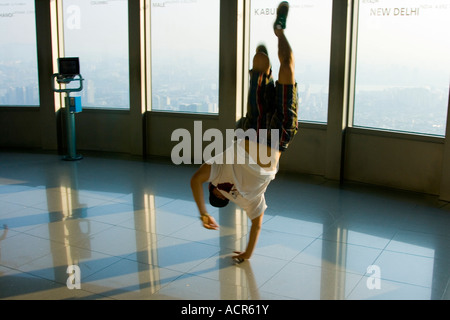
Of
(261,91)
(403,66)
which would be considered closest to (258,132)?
(261,91)

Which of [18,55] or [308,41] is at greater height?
[308,41]

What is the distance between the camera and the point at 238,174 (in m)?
3.42

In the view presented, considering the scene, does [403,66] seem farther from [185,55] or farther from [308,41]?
[185,55]

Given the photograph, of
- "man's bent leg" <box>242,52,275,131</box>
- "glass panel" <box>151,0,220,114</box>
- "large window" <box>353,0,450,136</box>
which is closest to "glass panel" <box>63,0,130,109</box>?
"glass panel" <box>151,0,220,114</box>

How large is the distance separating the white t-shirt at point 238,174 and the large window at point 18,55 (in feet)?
18.5

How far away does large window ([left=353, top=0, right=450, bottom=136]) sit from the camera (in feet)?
17.8

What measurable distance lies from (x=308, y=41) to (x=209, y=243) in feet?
11.1

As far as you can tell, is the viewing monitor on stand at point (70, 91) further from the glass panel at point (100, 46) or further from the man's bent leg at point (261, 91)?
the man's bent leg at point (261, 91)

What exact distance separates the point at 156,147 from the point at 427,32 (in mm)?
4145

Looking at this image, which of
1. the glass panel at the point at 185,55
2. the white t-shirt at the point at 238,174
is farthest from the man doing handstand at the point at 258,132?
the glass panel at the point at 185,55

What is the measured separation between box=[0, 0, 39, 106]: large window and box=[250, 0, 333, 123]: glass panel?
370 centimetres
